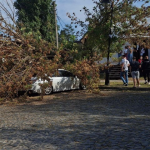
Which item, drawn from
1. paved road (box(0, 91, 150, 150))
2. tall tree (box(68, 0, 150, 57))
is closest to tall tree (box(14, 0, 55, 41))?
tall tree (box(68, 0, 150, 57))

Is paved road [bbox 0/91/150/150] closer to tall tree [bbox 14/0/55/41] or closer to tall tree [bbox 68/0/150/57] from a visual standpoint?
tall tree [bbox 68/0/150/57]

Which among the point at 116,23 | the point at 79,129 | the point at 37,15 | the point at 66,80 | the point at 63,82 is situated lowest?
the point at 79,129

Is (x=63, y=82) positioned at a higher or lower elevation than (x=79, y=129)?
higher

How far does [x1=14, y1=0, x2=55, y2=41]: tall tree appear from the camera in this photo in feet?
115

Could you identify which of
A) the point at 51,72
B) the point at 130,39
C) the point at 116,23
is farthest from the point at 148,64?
the point at 51,72

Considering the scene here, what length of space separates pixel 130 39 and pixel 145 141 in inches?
516

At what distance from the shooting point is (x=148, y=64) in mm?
17984

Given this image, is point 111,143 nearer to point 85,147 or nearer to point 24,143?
point 85,147

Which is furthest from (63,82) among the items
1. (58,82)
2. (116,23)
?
(116,23)

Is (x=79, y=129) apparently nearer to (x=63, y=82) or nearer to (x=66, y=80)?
(x=63, y=82)

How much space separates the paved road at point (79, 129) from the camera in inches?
234

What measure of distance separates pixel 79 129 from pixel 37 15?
30057mm

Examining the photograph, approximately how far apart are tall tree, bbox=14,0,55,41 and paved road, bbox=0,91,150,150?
25.9 m

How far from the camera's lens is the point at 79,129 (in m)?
7.35
